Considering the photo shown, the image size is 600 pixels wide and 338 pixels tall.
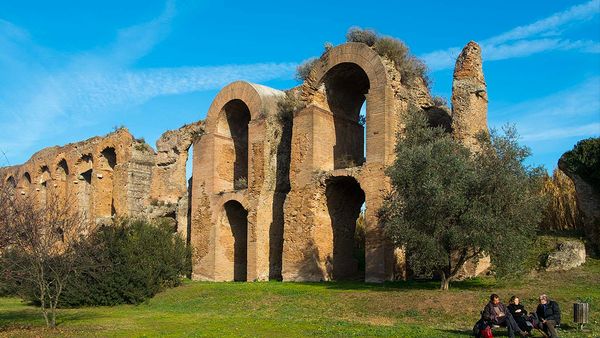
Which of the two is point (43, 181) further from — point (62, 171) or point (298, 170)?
point (298, 170)

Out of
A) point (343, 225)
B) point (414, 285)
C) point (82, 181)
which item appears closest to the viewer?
point (414, 285)

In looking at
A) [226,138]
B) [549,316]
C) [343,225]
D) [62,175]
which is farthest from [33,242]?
[62,175]

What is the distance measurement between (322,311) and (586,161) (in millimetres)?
9858

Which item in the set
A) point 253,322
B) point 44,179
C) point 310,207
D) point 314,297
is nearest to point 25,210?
point 253,322

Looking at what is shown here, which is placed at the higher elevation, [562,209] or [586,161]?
[586,161]

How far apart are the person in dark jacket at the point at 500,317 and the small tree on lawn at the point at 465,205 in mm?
4333

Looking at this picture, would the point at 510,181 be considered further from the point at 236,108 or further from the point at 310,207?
the point at 236,108

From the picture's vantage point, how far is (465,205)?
1585cm

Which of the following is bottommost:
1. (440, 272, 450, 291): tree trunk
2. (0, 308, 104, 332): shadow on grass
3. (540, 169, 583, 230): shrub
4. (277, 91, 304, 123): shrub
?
(0, 308, 104, 332): shadow on grass

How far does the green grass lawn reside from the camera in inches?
493

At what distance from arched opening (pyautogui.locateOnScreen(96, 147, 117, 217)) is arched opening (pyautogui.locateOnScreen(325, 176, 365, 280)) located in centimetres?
1663

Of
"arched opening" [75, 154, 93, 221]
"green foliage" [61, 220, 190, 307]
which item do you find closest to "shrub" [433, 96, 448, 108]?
"green foliage" [61, 220, 190, 307]

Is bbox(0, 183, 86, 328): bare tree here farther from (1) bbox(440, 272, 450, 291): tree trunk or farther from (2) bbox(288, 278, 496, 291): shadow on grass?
(1) bbox(440, 272, 450, 291): tree trunk

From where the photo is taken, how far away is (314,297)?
56.2 feet
